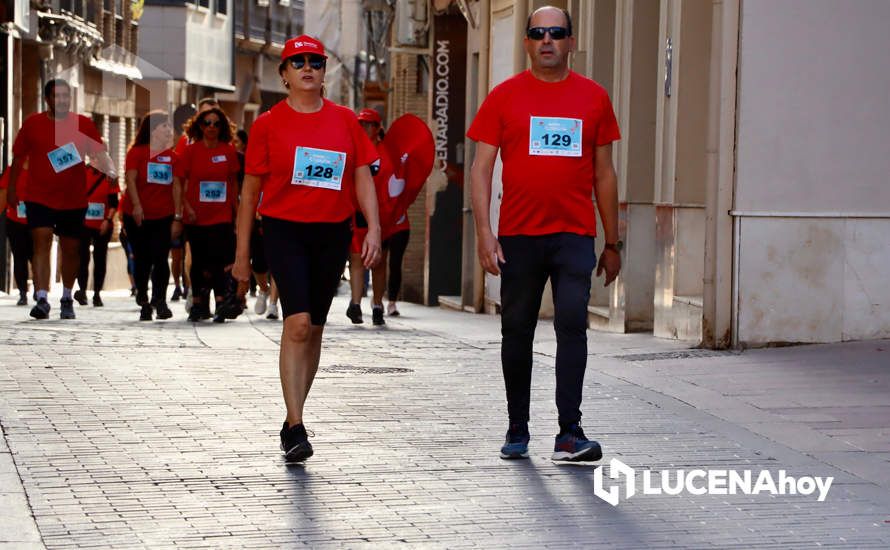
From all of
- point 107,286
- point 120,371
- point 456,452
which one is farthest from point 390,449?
point 107,286

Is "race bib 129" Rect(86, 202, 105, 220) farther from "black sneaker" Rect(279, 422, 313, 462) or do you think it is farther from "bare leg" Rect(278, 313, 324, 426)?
"black sneaker" Rect(279, 422, 313, 462)

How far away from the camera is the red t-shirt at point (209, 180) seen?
687 inches

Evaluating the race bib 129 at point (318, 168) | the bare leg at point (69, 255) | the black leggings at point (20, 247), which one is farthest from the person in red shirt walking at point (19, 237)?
the race bib 129 at point (318, 168)

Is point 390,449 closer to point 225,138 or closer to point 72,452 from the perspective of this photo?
point 72,452

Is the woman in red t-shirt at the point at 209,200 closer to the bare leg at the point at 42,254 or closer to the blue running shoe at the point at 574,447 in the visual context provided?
the bare leg at the point at 42,254

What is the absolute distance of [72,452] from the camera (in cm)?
824

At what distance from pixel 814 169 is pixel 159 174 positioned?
23.2ft

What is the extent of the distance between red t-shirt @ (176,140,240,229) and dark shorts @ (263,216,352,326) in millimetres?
8939

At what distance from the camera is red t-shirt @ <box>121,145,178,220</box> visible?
18.0m

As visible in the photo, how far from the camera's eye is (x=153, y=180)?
18047mm

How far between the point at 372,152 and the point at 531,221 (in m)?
0.87

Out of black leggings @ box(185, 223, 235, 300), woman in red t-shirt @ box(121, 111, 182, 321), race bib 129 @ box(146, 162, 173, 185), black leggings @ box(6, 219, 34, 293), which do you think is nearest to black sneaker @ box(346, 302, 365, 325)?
black leggings @ box(185, 223, 235, 300)

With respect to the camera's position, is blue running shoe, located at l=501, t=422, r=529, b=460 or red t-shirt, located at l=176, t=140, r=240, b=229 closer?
blue running shoe, located at l=501, t=422, r=529, b=460

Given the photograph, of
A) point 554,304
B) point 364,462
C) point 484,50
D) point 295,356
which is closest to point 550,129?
point 554,304
